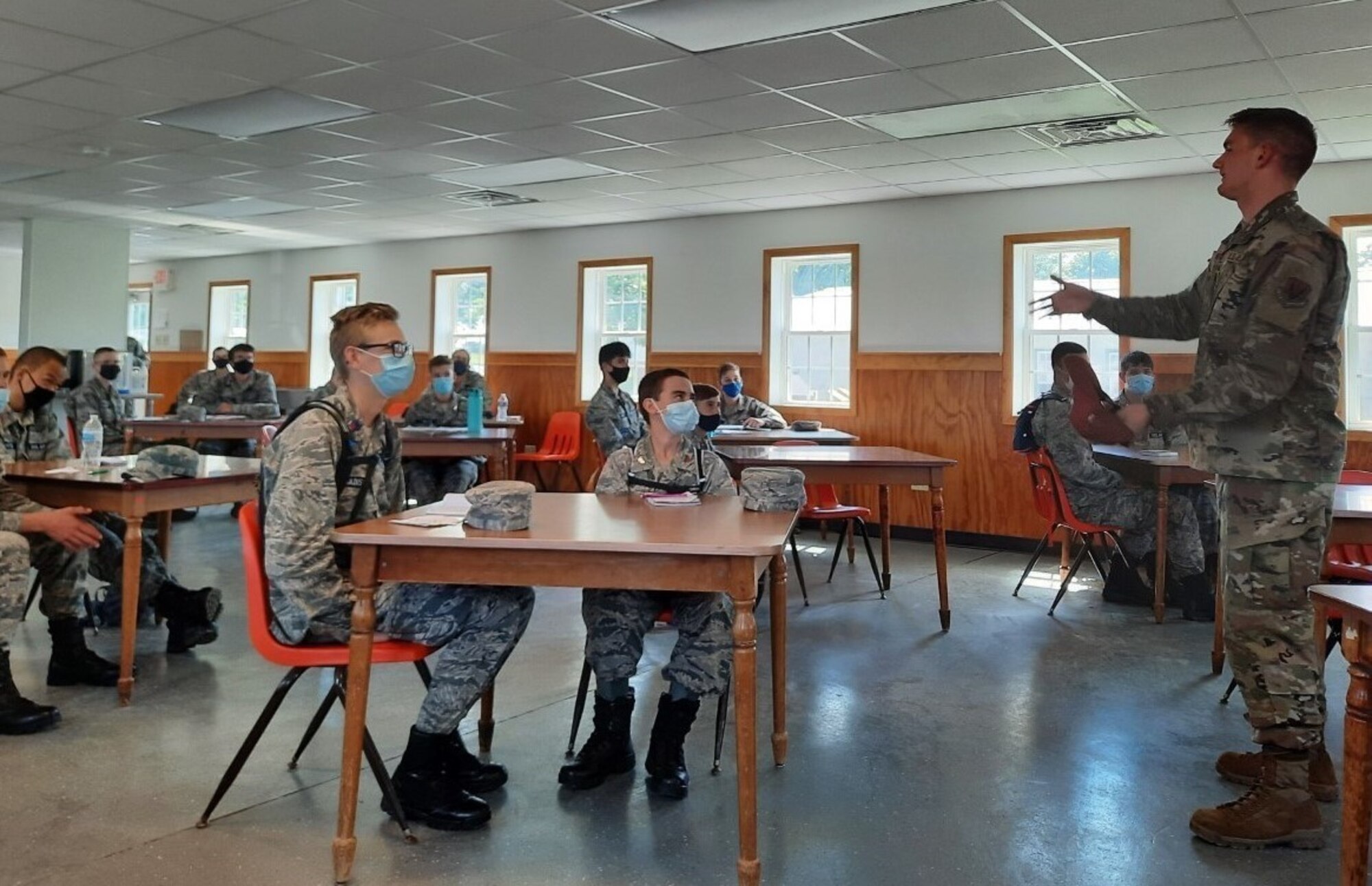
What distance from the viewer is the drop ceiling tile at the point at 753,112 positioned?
562cm

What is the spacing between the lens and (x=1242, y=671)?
2.61 metres

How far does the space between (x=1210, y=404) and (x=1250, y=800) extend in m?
1.00

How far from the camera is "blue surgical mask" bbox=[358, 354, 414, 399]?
2.62m

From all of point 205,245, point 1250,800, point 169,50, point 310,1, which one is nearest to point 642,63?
point 310,1

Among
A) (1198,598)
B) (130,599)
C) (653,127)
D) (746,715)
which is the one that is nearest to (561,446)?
(653,127)

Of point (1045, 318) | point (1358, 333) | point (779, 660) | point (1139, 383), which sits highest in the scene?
point (1045, 318)

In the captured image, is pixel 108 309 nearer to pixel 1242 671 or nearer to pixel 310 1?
pixel 310 1

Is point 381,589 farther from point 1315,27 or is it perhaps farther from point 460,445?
point 1315,27

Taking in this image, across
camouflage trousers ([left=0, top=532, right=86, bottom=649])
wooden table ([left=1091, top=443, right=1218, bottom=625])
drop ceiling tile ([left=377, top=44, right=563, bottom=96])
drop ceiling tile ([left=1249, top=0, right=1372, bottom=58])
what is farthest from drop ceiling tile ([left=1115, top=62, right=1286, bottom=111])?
camouflage trousers ([left=0, top=532, right=86, bottom=649])

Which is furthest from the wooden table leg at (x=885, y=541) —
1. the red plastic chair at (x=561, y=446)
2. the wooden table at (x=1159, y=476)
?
the red plastic chair at (x=561, y=446)

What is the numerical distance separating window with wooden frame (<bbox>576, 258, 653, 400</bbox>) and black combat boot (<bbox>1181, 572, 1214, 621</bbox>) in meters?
5.76

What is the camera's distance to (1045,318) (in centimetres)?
747

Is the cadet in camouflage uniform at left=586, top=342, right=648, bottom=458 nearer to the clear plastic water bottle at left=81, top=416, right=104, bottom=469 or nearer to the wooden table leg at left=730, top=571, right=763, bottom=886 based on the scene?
the clear plastic water bottle at left=81, top=416, right=104, bottom=469

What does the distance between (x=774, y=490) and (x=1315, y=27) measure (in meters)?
3.37
